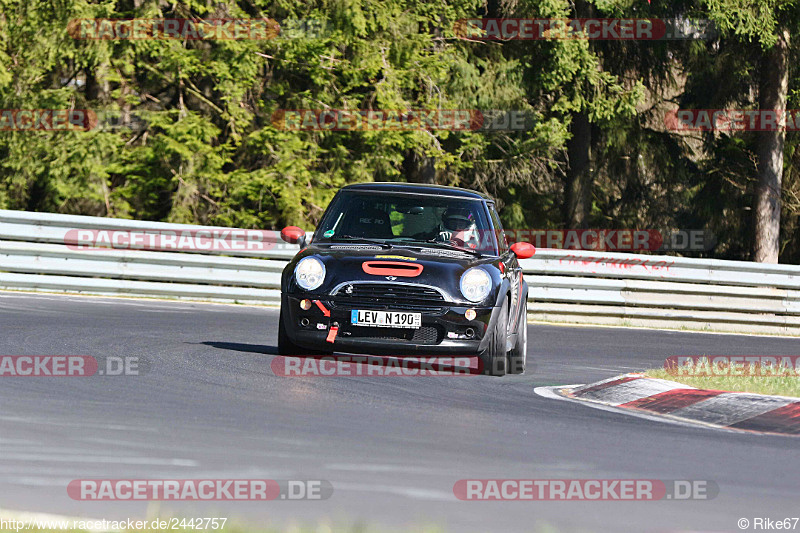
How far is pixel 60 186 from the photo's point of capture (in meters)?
20.8

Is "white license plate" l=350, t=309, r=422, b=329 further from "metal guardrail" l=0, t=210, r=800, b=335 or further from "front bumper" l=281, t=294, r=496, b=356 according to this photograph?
"metal guardrail" l=0, t=210, r=800, b=335

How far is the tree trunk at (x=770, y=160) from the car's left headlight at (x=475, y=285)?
17852 millimetres

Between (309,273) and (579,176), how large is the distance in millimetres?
20308

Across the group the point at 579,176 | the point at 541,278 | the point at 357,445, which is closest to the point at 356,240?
the point at 357,445

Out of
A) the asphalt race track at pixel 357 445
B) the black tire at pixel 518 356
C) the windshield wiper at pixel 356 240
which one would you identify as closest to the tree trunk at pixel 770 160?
the black tire at pixel 518 356

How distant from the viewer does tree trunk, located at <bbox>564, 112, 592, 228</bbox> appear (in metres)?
29.2

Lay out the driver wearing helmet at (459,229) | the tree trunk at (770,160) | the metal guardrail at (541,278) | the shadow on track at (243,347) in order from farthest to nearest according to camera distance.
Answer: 1. the tree trunk at (770,160)
2. the metal guardrail at (541,278)
3. the shadow on track at (243,347)
4. the driver wearing helmet at (459,229)

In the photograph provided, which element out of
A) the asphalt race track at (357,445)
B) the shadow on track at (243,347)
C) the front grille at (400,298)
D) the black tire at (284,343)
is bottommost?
the shadow on track at (243,347)

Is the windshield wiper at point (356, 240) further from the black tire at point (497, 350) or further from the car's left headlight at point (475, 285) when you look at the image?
the black tire at point (497, 350)

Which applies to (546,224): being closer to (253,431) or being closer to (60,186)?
(60,186)

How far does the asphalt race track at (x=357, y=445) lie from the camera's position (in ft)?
16.6

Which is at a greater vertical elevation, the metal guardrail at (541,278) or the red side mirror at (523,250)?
the red side mirror at (523,250)

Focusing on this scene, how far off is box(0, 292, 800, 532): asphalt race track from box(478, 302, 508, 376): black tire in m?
0.16

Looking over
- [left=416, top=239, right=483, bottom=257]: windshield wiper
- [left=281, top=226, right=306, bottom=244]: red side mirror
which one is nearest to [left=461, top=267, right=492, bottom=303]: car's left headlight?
[left=416, top=239, right=483, bottom=257]: windshield wiper
